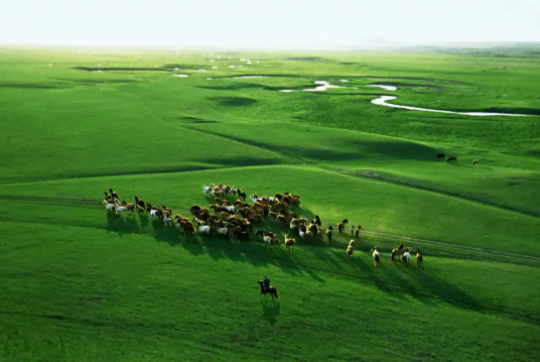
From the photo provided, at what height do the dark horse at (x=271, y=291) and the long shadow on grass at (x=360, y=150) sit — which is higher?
the long shadow on grass at (x=360, y=150)

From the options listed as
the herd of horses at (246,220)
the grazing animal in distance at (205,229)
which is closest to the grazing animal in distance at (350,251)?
the herd of horses at (246,220)

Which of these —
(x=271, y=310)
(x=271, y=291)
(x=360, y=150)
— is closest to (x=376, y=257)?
(x=271, y=291)

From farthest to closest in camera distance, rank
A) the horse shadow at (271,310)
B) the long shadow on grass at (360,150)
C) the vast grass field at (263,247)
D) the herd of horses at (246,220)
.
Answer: the long shadow on grass at (360,150) → the herd of horses at (246,220) → the horse shadow at (271,310) → the vast grass field at (263,247)

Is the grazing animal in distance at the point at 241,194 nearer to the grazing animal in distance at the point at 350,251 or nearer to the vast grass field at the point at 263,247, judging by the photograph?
the vast grass field at the point at 263,247

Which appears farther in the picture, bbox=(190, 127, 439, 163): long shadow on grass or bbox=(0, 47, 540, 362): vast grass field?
bbox=(190, 127, 439, 163): long shadow on grass

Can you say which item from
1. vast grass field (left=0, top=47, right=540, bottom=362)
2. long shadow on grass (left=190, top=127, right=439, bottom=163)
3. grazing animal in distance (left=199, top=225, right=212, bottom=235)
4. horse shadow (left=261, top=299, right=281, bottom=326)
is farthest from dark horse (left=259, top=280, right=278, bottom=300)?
long shadow on grass (left=190, top=127, right=439, bottom=163)

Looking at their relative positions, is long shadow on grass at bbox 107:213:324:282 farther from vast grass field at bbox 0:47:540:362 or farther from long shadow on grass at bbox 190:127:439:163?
long shadow on grass at bbox 190:127:439:163

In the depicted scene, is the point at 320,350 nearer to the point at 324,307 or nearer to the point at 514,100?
the point at 324,307
